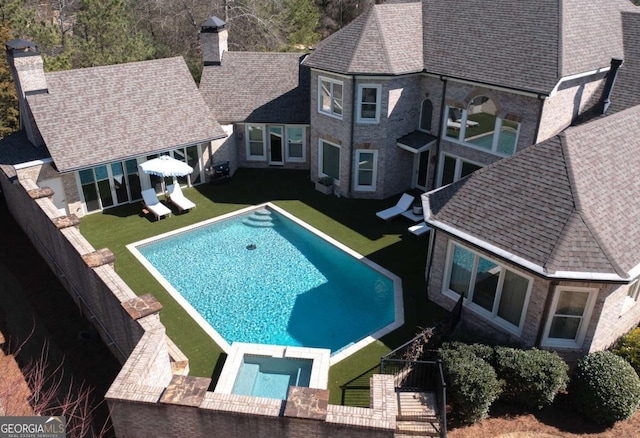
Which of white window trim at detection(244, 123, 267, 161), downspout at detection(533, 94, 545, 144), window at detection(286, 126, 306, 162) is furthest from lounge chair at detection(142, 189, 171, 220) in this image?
downspout at detection(533, 94, 545, 144)

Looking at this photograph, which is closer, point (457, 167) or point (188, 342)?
point (188, 342)

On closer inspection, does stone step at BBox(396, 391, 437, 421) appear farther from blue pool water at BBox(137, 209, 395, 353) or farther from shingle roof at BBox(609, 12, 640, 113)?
shingle roof at BBox(609, 12, 640, 113)

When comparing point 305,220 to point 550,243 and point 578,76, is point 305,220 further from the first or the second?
point 578,76

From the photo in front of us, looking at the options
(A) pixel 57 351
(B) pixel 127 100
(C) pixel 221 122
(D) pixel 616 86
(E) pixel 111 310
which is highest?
(D) pixel 616 86

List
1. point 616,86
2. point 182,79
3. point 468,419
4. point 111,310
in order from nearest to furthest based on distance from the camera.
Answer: point 468,419 → point 111,310 → point 616,86 → point 182,79

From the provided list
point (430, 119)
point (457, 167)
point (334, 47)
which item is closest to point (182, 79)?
point (334, 47)

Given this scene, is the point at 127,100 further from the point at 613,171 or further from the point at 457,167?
the point at 613,171

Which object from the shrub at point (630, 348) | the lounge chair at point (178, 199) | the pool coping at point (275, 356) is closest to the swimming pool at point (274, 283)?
the pool coping at point (275, 356)

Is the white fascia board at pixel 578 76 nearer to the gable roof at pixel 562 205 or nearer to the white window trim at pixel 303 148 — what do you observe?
the gable roof at pixel 562 205
